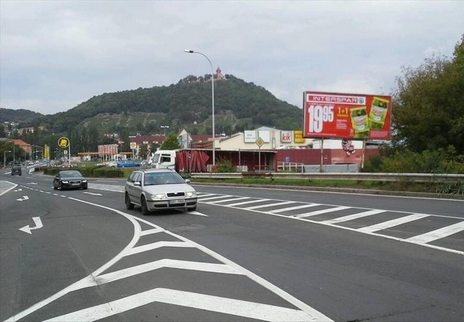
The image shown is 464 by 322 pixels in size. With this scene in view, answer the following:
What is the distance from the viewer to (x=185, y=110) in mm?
159000

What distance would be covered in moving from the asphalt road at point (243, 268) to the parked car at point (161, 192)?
87 cm

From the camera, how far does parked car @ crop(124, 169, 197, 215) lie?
1556cm

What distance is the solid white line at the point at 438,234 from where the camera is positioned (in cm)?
984

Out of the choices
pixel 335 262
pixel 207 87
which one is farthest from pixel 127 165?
pixel 335 262

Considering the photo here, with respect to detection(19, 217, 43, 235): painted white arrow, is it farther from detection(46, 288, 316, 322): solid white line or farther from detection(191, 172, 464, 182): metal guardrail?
detection(191, 172, 464, 182): metal guardrail

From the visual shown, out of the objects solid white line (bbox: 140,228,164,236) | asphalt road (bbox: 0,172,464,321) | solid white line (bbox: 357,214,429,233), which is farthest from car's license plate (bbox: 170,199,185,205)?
solid white line (bbox: 357,214,429,233)

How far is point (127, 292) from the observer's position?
6.70m

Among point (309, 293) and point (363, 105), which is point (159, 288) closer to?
point (309, 293)

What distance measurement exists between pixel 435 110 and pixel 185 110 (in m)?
132

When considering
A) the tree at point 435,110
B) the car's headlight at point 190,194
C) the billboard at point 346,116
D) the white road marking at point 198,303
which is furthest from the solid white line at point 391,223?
the billboard at point 346,116

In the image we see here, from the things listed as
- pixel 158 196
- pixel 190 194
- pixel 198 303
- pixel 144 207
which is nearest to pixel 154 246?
pixel 198 303

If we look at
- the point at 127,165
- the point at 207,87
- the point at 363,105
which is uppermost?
the point at 207,87

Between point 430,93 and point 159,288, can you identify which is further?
point 430,93

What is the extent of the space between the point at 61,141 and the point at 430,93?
73.8m
